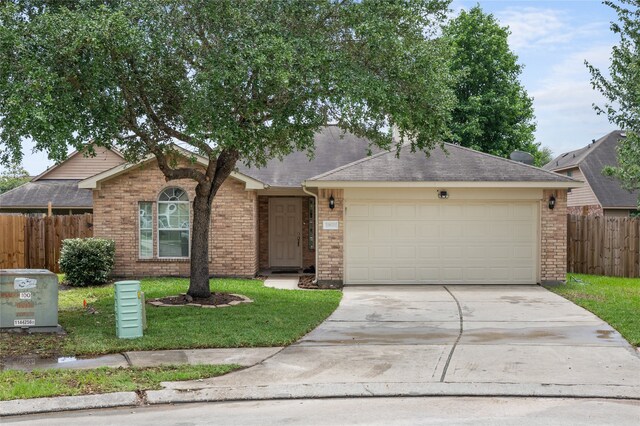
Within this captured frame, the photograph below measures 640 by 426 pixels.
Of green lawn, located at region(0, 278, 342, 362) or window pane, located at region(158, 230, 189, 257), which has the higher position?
window pane, located at region(158, 230, 189, 257)

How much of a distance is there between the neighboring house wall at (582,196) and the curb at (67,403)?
930 inches

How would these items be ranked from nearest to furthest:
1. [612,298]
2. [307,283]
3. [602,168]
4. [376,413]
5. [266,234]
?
1. [376,413]
2. [612,298]
3. [307,283]
4. [266,234]
5. [602,168]

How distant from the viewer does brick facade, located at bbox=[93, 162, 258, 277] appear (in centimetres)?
1733

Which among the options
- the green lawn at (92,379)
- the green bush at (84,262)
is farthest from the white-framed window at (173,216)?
the green lawn at (92,379)

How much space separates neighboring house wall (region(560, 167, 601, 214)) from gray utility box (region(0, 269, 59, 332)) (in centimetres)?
2234

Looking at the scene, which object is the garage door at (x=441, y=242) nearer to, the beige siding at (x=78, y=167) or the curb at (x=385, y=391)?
the curb at (x=385, y=391)

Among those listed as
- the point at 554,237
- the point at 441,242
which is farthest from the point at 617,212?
the point at 441,242

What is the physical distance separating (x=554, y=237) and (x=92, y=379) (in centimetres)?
1207

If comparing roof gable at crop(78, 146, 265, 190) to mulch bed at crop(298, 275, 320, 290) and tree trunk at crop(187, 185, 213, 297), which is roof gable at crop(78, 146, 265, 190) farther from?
tree trunk at crop(187, 185, 213, 297)

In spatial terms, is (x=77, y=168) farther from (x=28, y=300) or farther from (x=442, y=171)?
(x=28, y=300)

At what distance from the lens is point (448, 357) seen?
8.46 metres

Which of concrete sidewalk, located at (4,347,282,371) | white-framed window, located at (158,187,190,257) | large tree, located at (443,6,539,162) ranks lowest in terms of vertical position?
concrete sidewalk, located at (4,347,282,371)

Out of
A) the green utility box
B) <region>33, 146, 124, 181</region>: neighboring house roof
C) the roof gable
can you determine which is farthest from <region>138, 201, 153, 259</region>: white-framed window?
<region>33, 146, 124, 181</region>: neighboring house roof

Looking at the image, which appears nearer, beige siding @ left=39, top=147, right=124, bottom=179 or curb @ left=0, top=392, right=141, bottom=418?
curb @ left=0, top=392, right=141, bottom=418
